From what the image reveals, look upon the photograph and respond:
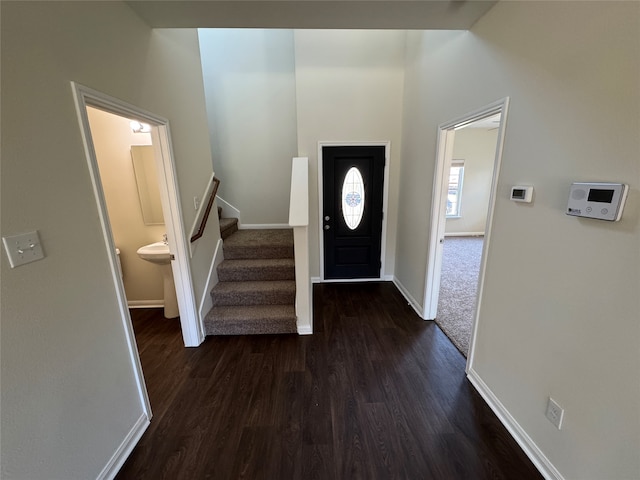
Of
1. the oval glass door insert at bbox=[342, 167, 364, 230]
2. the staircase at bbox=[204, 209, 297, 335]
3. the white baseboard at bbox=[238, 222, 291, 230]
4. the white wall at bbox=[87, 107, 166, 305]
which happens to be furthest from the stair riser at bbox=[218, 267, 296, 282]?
the white baseboard at bbox=[238, 222, 291, 230]

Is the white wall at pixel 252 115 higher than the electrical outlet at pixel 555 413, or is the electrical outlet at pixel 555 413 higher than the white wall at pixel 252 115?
the white wall at pixel 252 115

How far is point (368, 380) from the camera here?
2.06 m

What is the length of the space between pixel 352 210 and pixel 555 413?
2.81 meters

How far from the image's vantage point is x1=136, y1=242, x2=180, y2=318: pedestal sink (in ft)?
8.59

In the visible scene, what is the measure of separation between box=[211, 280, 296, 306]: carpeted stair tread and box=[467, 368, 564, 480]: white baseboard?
5.93 feet

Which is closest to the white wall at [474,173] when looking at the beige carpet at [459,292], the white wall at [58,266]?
the beige carpet at [459,292]

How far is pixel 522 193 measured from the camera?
1.47m

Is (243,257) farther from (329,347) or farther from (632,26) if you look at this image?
(632,26)

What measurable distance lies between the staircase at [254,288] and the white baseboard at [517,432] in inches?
64.2

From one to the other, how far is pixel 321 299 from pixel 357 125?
235 centimetres

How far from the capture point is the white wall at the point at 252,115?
11.9 ft

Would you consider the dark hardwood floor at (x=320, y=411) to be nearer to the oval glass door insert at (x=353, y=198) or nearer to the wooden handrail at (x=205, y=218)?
the wooden handrail at (x=205, y=218)

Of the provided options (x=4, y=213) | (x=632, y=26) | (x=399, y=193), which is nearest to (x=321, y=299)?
(x=399, y=193)

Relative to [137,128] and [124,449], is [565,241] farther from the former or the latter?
[137,128]
